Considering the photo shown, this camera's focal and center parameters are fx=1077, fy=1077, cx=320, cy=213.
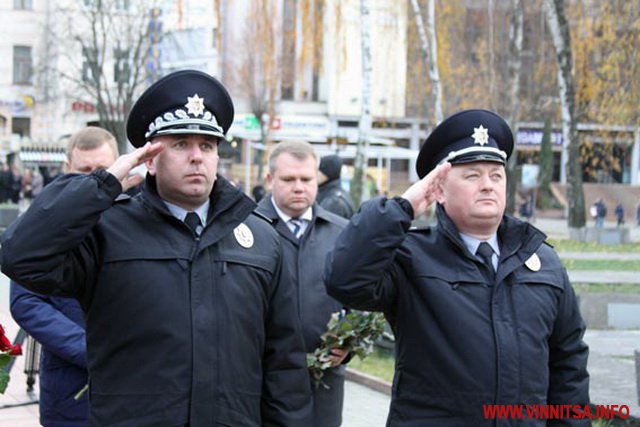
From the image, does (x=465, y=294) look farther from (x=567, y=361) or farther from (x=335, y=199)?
(x=335, y=199)

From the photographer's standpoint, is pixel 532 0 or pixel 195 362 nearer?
pixel 195 362

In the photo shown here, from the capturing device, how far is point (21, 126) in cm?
5816

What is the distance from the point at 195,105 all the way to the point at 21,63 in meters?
57.1

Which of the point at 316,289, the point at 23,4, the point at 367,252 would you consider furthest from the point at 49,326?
the point at 23,4

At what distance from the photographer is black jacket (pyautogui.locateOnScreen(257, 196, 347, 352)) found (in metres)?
5.98

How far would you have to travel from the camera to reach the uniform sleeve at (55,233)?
3.47 m

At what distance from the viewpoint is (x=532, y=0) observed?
34.1 meters

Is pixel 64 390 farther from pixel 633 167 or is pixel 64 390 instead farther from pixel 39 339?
pixel 633 167

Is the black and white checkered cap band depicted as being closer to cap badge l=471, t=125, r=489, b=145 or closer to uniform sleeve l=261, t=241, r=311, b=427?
uniform sleeve l=261, t=241, r=311, b=427

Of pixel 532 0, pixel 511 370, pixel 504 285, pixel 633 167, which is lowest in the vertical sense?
pixel 633 167

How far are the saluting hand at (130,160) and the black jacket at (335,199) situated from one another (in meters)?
5.93

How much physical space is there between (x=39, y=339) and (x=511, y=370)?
2372 millimetres

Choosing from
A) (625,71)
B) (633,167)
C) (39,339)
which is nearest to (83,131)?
(39,339)

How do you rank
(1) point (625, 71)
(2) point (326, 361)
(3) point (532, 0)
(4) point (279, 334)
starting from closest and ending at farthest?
1. (4) point (279, 334)
2. (2) point (326, 361)
3. (1) point (625, 71)
4. (3) point (532, 0)
